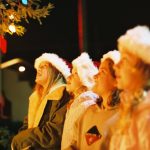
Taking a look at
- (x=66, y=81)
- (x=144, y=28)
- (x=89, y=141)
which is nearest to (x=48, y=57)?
(x=66, y=81)

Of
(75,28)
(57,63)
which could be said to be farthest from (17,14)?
(75,28)

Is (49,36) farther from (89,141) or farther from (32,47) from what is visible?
(89,141)

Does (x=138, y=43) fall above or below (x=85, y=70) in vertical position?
below

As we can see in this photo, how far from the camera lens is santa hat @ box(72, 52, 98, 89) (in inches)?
252

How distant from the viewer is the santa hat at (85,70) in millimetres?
6402

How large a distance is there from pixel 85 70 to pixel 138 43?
94.6 inches

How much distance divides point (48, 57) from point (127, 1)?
7508mm

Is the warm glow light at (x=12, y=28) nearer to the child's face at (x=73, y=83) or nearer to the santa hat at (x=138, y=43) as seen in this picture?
the child's face at (x=73, y=83)

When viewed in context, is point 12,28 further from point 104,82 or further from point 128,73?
point 128,73

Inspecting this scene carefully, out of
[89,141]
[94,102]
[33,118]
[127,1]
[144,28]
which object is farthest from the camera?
[127,1]

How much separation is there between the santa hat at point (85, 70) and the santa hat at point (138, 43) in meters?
2.14

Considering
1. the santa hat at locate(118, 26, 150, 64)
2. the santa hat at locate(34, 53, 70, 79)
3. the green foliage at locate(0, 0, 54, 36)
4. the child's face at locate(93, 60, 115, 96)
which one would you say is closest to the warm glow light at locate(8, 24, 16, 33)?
the green foliage at locate(0, 0, 54, 36)

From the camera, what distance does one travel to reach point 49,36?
14727 millimetres

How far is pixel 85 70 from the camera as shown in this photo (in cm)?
647
